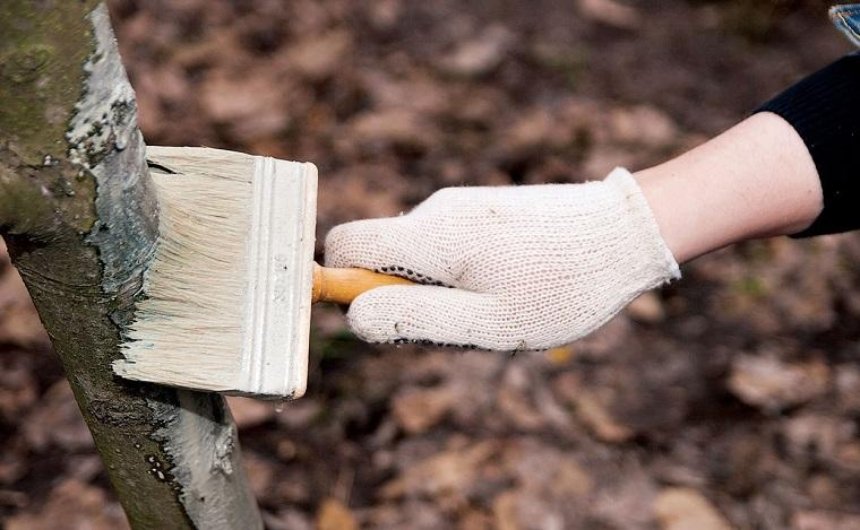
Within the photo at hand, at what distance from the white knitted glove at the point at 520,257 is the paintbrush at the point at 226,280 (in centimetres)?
26

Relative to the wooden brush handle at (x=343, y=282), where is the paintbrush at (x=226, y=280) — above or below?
above

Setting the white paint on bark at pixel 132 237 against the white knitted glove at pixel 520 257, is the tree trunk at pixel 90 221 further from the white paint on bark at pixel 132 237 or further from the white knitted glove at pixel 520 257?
the white knitted glove at pixel 520 257

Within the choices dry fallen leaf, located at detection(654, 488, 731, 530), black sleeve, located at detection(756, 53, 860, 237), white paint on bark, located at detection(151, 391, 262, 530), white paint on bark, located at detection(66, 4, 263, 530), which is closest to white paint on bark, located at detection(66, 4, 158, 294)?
white paint on bark, located at detection(66, 4, 263, 530)

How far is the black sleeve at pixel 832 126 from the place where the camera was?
125 cm

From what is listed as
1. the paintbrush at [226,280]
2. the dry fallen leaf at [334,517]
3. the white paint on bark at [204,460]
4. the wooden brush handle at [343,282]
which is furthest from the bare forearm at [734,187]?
the dry fallen leaf at [334,517]

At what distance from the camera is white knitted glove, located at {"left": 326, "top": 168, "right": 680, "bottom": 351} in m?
1.21

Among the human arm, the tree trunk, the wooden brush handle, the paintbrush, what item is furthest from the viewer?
the human arm

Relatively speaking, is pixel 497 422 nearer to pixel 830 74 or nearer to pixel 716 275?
pixel 716 275

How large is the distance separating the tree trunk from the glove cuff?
645mm

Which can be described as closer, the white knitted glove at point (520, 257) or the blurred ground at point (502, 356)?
the white knitted glove at point (520, 257)

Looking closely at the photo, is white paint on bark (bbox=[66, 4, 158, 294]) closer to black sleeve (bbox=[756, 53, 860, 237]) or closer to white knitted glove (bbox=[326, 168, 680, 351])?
white knitted glove (bbox=[326, 168, 680, 351])

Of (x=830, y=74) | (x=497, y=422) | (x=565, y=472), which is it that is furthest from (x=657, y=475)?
(x=830, y=74)

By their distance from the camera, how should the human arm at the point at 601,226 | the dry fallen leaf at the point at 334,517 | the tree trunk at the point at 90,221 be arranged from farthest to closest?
the dry fallen leaf at the point at 334,517
the human arm at the point at 601,226
the tree trunk at the point at 90,221

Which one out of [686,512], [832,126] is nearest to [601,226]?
[832,126]
